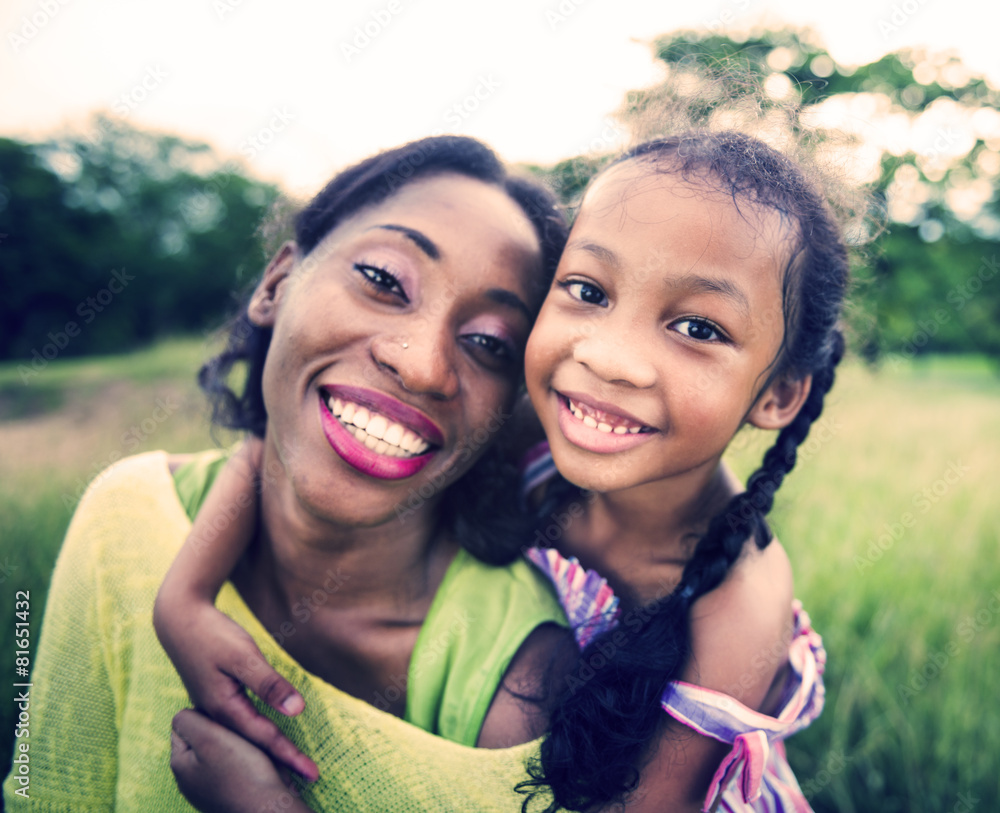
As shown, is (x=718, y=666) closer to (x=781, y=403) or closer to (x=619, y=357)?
(x=781, y=403)

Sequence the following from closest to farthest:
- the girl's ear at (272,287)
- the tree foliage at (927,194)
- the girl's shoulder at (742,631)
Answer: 1. the girl's shoulder at (742,631)
2. the girl's ear at (272,287)
3. the tree foliage at (927,194)

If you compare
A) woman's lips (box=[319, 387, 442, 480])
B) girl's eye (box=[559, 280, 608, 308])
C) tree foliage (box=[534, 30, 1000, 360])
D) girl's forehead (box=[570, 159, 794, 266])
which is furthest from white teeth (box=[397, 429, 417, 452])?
tree foliage (box=[534, 30, 1000, 360])

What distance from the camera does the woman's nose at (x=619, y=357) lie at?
4.52 feet

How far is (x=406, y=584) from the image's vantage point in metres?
1.76

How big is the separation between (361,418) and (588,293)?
0.64 meters

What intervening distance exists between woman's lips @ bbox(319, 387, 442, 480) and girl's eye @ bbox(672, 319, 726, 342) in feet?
Result: 2.12

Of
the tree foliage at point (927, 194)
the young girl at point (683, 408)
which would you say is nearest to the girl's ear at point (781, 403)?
the young girl at point (683, 408)

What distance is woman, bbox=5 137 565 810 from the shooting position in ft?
4.91

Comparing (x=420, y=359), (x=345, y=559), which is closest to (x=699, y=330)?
(x=420, y=359)

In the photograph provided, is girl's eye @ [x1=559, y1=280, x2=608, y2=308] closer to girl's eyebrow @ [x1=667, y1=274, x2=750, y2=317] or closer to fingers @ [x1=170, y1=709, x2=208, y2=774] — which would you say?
girl's eyebrow @ [x1=667, y1=274, x2=750, y2=317]

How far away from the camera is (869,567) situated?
10.6 feet

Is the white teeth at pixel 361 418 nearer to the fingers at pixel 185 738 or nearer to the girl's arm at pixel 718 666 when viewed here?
the fingers at pixel 185 738

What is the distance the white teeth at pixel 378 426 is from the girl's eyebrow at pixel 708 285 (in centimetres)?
74

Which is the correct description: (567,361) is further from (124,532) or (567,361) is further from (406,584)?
(124,532)
